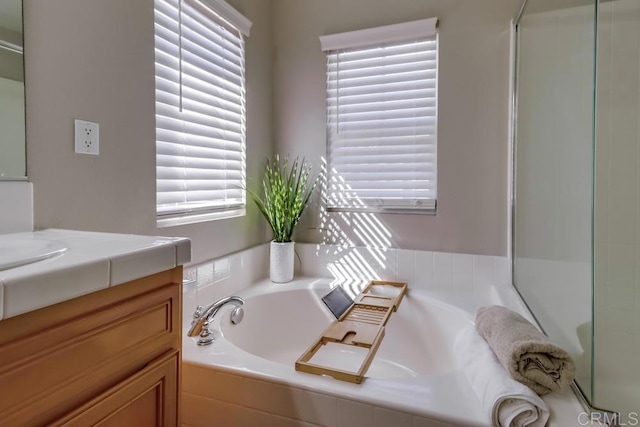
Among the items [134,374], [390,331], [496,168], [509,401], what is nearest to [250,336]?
[390,331]

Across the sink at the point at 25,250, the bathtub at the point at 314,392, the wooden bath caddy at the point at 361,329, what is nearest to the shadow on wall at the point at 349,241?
the wooden bath caddy at the point at 361,329

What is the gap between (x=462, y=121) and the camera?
6.49ft

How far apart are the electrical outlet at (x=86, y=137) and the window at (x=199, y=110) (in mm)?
301

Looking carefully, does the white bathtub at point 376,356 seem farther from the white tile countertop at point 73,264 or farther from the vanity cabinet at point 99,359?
the white tile countertop at point 73,264

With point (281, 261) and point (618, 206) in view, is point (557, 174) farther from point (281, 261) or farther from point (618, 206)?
point (281, 261)

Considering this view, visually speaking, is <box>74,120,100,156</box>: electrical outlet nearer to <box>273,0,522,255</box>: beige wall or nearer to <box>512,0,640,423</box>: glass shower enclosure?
<box>273,0,522,255</box>: beige wall

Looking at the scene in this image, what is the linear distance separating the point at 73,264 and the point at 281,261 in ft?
5.19

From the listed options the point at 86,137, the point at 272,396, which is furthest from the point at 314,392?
the point at 86,137

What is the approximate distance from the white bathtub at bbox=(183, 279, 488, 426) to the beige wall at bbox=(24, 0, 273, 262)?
1.93 feet

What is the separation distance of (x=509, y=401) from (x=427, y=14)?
78.5 inches

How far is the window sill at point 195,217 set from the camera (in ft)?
5.02

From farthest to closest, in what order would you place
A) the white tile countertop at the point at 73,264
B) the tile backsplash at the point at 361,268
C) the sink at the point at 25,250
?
the tile backsplash at the point at 361,268 → the sink at the point at 25,250 → the white tile countertop at the point at 73,264

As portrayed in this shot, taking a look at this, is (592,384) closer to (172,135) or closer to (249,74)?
(172,135)

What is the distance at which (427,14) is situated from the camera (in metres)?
2.02
